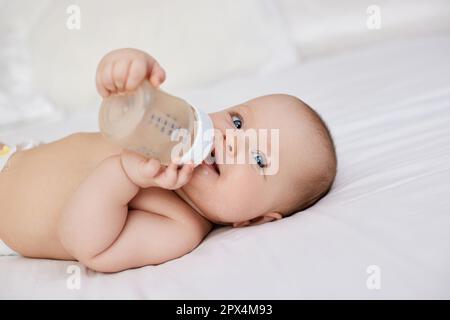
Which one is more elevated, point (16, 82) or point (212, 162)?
point (16, 82)

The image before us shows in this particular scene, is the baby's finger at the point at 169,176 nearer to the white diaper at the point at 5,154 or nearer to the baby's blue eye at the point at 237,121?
the baby's blue eye at the point at 237,121

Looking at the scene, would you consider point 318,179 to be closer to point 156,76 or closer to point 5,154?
point 156,76

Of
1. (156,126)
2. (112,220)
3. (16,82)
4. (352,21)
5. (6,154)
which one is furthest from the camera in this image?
(352,21)

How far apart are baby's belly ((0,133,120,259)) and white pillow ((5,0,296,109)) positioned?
2.66 feet

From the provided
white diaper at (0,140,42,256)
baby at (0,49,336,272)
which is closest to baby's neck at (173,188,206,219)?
baby at (0,49,336,272)

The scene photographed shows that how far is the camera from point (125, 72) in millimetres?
982

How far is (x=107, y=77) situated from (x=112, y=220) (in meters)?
0.29

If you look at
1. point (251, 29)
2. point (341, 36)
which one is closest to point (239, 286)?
point (251, 29)

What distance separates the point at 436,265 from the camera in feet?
3.05

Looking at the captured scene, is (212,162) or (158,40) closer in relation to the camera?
(212,162)

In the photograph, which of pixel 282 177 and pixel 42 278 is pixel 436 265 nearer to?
pixel 282 177

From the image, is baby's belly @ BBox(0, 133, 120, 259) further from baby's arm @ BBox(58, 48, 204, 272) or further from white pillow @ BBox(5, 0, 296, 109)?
white pillow @ BBox(5, 0, 296, 109)

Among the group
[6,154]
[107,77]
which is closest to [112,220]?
[107,77]

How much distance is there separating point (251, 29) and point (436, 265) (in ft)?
4.67
